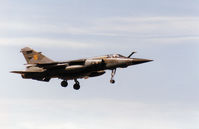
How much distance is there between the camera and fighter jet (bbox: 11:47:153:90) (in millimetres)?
41531

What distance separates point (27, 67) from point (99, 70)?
894cm

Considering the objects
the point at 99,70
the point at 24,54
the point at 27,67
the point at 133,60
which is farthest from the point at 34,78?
the point at 133,60

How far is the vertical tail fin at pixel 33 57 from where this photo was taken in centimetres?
4778

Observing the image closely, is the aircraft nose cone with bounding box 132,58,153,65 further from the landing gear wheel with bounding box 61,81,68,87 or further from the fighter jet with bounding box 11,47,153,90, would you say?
the landing gear wheel with bounding box 61,81,68,87

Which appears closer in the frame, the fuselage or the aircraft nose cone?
the aircraft nose cone

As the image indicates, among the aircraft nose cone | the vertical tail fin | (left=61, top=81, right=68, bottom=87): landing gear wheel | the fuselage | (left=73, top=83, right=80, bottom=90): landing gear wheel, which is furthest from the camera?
the vertical tail fin

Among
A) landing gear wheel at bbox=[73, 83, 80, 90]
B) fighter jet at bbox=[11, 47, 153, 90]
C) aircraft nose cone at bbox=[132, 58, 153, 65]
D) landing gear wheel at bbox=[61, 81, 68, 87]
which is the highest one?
aircraft nose cone at bbox=[132, 58, 153, 65]

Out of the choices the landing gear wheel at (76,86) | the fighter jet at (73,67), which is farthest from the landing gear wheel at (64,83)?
the landing gear wheel at (76,86)

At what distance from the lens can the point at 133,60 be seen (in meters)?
40.8

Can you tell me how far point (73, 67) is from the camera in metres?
42.6

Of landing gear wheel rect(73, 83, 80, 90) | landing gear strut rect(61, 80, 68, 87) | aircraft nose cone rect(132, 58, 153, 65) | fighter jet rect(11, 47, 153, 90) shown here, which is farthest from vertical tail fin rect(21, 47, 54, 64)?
aircraft nose cone rect(132, 58, 153, 65)

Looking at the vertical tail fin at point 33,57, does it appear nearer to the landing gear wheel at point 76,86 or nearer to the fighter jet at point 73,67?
the fighter jet at point 73,67

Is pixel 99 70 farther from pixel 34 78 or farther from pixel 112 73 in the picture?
pixel 34 78

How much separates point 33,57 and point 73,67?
7787 millimetres
